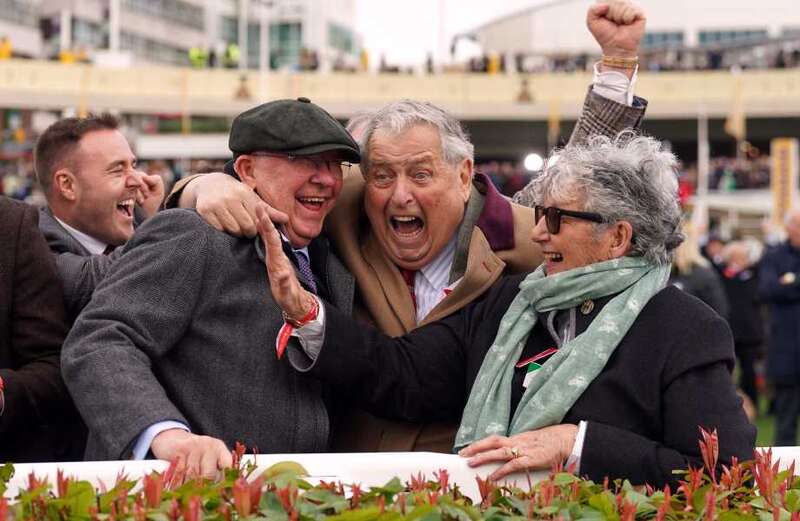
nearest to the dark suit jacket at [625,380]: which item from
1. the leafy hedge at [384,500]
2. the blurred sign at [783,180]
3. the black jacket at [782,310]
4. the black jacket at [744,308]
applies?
the leafy hedge at [384,500]

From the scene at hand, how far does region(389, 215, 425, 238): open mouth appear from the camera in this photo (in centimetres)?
399

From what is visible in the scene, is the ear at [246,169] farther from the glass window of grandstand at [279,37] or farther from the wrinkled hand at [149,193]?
the glass window of grandstand at [279,37]

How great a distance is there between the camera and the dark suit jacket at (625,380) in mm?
3219

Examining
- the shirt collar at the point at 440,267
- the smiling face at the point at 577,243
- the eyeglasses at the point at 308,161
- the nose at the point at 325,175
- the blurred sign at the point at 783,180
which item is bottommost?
the blurred sign at the point at 783,180

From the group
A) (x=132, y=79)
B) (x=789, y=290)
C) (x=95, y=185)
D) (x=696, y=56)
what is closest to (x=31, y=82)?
(x=132, y=79)

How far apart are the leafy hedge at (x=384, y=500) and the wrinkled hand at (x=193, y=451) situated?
35cm

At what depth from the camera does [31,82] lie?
49469 millimetres

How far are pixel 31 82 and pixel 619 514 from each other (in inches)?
1964

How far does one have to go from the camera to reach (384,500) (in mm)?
2359

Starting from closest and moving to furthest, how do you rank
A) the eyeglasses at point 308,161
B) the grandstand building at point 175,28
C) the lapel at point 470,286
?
1. the eyeglasses at point 308,161
2. the lapel at point 470,286
3. the grandstand building at point 175,28

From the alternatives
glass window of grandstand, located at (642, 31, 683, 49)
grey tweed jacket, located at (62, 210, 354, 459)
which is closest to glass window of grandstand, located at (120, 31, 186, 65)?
glass window of grandstand, located at (642, 31, 683, 49)

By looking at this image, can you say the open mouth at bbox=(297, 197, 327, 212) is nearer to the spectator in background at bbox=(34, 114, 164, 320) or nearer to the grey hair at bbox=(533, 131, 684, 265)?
the grey hair at bbox=(533, 131, 684, 265)

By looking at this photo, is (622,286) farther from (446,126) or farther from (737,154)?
(737,154)

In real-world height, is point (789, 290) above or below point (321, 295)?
below
